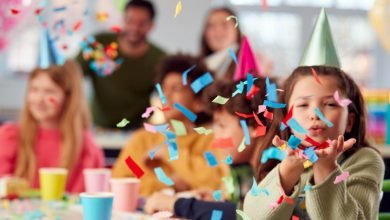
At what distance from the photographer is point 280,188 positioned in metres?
1.14

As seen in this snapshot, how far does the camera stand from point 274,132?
4.00ft

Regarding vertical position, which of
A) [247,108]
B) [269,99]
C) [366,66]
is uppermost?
[269,99]

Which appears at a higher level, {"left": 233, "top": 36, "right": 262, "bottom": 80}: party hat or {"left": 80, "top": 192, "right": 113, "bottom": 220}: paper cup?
{"left": 233, "top": 36, "right": 262, "bottom": 80}: party hat

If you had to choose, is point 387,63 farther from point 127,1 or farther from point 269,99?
point 269,99

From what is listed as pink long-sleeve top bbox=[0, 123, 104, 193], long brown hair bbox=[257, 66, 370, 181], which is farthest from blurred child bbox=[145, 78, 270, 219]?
pink long-sleeve top bbox=[0, 123, 104, 193]

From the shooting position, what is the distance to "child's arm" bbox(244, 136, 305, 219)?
1.12 m

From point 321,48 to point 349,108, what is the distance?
0.37 ft

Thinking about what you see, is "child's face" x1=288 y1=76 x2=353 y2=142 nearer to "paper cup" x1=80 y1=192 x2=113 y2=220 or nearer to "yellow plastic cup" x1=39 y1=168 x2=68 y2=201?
"paper cup" x1=80 y1=192 x2=113 y2=220

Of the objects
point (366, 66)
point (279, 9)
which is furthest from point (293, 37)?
Answer: point (366, 66)

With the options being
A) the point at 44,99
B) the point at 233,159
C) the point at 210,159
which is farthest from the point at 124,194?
the point at 44,99

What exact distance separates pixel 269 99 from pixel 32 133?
1.53 m

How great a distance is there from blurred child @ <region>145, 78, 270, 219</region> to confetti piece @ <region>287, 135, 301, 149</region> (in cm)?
26

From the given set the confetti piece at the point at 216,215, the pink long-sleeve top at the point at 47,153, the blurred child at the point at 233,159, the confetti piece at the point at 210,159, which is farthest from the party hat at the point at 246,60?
the pink long-sleeve top at the point at 47,153

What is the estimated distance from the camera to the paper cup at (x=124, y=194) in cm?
Result: 177
